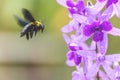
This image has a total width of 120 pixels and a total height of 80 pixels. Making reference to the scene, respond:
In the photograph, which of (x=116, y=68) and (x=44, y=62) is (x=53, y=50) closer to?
(x=44, y=62)

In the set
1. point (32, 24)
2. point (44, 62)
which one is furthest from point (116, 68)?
point (44, 62)

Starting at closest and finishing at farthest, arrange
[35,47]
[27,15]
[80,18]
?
[80,18] < [27,15] < [35,47]

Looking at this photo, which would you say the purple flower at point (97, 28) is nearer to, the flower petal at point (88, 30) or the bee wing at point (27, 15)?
the flower petal at point (88, 30)

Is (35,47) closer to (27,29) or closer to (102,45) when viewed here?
(27,29)

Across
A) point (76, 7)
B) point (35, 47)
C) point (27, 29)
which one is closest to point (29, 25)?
point (27, 29)

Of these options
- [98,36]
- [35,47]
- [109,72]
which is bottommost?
[109,72]

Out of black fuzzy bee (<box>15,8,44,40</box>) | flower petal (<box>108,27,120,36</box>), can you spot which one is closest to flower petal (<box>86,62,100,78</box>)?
flower petal (<box>108,27,120,36</box>)

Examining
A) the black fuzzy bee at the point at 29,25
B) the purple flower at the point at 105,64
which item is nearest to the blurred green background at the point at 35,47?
the black fuzzy bee at the point at 29,25
